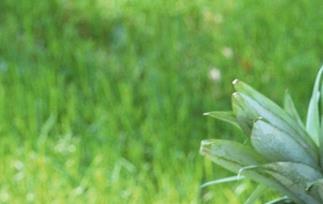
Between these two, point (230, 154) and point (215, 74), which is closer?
point (230, 154)

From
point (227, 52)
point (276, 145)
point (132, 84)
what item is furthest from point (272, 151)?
point (227, 52)

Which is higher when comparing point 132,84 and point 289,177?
point 289,177

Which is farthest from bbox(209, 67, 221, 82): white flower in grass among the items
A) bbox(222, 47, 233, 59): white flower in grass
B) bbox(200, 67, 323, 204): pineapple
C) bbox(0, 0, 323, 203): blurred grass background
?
bbox(200, 67, 323, 204): pineapple

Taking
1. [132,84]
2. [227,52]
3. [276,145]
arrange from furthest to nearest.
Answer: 1. [227,52]
2. [132,84]
3. [276,145]

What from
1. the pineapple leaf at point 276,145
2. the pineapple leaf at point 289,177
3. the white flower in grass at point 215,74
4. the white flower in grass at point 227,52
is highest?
the pineapple leaf at point 276,145

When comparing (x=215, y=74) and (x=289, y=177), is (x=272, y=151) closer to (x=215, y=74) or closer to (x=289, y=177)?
(x=289, y=177)

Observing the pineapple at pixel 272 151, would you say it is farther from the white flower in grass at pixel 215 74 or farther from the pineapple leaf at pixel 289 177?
the white flower in grass at pixel 215 74

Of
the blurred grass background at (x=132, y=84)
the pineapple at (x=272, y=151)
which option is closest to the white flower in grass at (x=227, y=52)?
the blurred grass background at (x=132, y=84)
